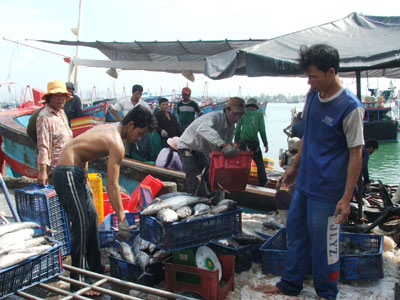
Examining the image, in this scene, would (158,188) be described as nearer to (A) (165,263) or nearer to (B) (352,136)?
(A) (165,263)

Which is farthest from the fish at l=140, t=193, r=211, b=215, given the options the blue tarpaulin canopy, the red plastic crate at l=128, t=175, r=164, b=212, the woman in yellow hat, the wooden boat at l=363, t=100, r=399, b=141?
the wooden boat at l=363, t=100, r=399, b=141

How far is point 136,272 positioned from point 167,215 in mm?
878

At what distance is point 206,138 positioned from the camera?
5.06m

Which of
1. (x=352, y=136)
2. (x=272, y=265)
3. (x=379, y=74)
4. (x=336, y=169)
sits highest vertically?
(x=379, y=74)

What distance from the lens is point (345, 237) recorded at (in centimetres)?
444

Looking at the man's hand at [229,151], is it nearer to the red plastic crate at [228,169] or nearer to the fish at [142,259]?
the red plastic crate at [228,169]

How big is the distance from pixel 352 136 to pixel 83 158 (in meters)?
2.42

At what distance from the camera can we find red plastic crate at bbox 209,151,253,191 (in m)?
5.03

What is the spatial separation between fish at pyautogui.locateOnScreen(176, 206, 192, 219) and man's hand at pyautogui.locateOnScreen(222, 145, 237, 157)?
4.43 feet

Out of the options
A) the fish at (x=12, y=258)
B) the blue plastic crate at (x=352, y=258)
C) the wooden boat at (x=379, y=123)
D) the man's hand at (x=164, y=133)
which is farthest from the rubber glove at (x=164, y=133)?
the wooden boat at (x=379, y=123)

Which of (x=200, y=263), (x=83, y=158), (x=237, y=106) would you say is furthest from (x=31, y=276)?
(x=237, y=106)

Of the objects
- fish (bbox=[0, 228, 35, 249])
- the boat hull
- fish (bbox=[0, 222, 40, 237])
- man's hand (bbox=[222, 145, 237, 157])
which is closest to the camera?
fish (bbox=[0, 228, 35, 249])

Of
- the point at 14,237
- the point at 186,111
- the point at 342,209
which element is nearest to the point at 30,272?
the point at 14,237

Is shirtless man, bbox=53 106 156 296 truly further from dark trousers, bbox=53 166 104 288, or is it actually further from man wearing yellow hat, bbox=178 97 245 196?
man wearing yellow hat, bbox=178 97 245 196
